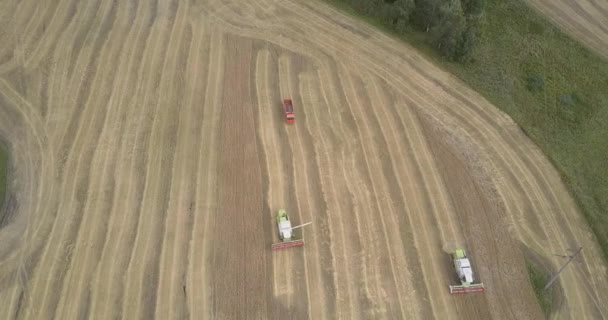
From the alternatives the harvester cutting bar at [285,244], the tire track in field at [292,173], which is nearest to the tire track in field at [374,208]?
the tire track in field at [292,173]

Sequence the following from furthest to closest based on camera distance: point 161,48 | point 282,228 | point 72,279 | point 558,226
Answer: point 161,48, point 558,226, point 282,228, point 72,279

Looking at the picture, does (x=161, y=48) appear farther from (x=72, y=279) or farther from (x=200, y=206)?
(x=72, y=279)

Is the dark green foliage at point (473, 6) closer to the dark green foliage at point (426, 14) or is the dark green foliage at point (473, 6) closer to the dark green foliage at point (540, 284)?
the dark green foliage at point (426, 14)

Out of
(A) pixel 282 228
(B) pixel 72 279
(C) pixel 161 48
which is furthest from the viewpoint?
(C) pixel 161 48

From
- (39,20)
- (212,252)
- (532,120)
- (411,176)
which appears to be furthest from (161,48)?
(532,120)

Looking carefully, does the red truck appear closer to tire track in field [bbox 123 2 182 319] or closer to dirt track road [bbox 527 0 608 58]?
tire track in field [bbox 123 2 182 319]

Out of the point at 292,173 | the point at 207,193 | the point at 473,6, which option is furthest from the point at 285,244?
the point at 473,6
